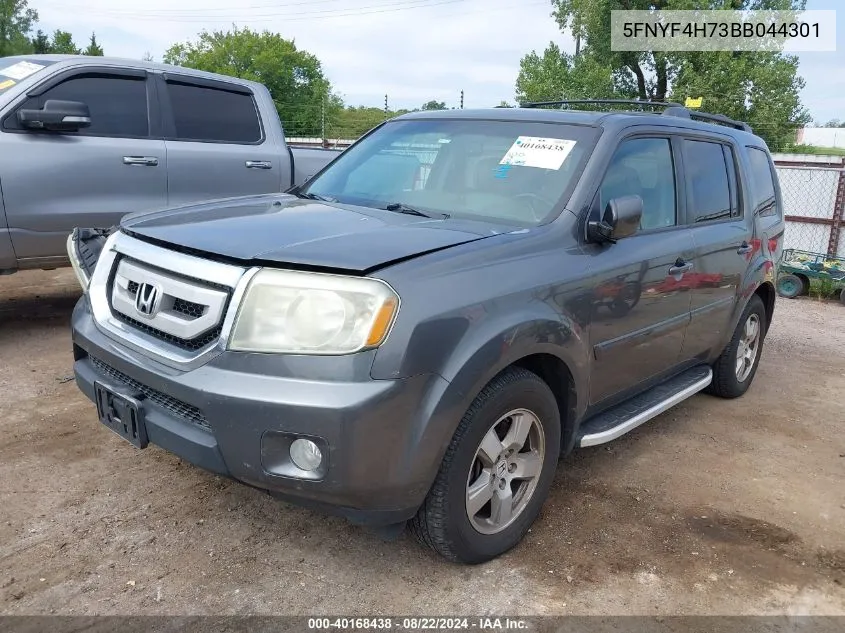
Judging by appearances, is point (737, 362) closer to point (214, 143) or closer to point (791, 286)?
point (214, 143)

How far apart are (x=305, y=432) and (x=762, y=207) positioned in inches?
153

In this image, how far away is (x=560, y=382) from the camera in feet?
10.0

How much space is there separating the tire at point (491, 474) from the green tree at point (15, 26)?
66.9 meters

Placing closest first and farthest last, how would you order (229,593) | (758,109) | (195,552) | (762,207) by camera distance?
(229,593)
(195,552)
(762,207)
(758,109)

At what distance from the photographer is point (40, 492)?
3221mm

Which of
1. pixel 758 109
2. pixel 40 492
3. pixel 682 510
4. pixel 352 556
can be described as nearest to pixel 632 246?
pixel 682 510

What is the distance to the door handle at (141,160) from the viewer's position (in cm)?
537

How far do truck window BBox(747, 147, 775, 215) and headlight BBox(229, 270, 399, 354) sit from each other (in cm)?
340

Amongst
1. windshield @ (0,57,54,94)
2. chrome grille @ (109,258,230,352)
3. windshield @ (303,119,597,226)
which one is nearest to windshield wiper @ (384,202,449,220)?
windshield @ (303,119,597,226)

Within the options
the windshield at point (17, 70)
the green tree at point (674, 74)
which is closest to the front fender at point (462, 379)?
the windshield at point (17, 70)

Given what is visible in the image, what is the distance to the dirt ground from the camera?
260 cm

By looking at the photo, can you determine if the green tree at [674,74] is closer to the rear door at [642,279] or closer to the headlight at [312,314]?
the rear door at [642,279]

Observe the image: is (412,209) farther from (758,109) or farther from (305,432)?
(758,109)

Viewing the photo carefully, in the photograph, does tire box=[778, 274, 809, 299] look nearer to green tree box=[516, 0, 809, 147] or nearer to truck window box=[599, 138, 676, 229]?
truck window box=[599, 138, 676, 229]
